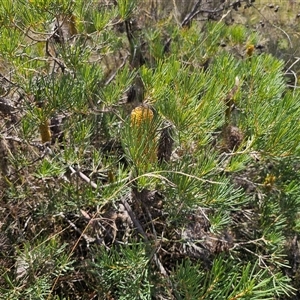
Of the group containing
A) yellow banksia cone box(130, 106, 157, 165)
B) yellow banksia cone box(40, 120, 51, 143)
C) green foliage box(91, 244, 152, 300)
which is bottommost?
green foliage box(91, 244, 152, 300)

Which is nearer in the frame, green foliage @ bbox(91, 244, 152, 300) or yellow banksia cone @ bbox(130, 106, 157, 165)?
yellow banksia cone @ bbox(130, 106, 157, 165)

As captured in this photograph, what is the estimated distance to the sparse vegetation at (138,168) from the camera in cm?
97

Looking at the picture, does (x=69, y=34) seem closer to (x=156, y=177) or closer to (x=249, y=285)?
(x=156, y=177)

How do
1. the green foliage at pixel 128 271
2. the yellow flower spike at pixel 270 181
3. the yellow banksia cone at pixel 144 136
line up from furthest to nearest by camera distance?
the yellow flower spike at pixel 270 181 < the green foliage at pixel 128 271 < the yellow banksia cone at pixel 144 136

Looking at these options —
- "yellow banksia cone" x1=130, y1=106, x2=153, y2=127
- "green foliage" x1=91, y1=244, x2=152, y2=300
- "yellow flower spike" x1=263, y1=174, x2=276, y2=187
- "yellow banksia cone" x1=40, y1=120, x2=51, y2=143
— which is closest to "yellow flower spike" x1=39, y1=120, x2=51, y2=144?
"yellow banksia cone" x1=40, y1=120, x2=51, y2=143

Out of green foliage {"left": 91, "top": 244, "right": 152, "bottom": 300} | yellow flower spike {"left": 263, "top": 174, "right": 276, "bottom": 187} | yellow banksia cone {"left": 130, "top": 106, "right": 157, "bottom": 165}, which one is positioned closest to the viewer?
yellow banksia cone {"left": 130, "top": 106, "right": 157, "bottom": 165}

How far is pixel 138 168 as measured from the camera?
93 centimetres

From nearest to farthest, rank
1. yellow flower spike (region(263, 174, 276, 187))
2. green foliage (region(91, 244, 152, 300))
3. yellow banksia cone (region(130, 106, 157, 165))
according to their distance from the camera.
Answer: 1. yellow banksia cone (region(130, 106, 157, 165))
2. green foliage (region(91, 244, 152, 300))
3. yellow flower spike (region(263, 174, 276, 187))

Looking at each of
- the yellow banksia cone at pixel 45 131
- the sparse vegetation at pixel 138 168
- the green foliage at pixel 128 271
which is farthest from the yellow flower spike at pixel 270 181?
the yellow banksia cone at pixel 45 131

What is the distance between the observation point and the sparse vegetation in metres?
0.97

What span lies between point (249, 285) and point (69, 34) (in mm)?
984

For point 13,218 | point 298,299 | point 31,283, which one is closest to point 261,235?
point 298,299

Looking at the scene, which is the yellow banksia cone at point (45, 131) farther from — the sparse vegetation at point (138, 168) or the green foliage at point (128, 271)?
the green foliage at point (128, 271)

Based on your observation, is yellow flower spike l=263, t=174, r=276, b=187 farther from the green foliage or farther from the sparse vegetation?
the green foliage
